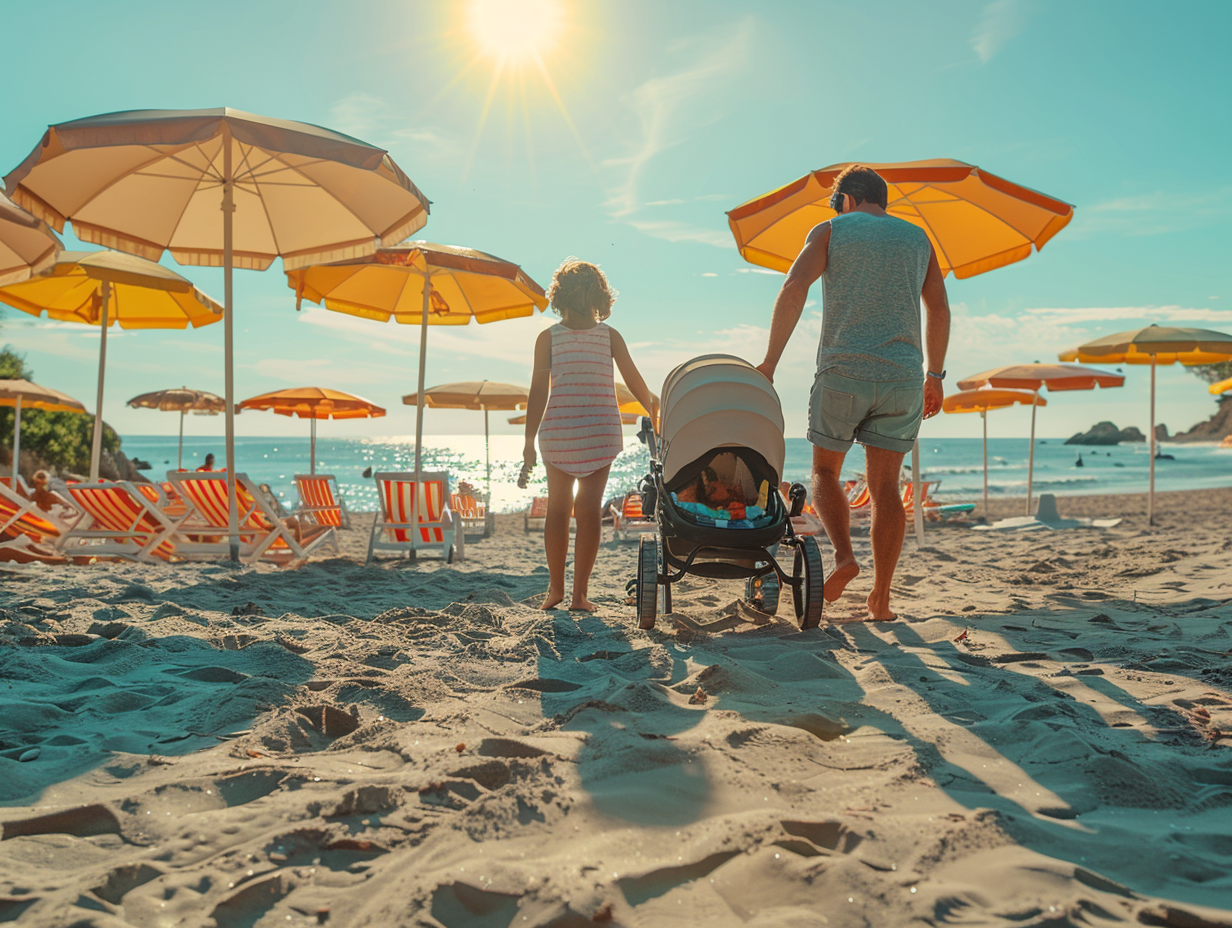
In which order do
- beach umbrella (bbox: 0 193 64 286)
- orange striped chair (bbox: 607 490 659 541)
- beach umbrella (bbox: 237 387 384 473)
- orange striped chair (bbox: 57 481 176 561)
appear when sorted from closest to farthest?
beach umbrella (bbox: 0 193 64 286), orange striped chair (bbox: 57 481 176 561), orange striped chair (bbox: 607 490 659 541), beach umbrella (bbox: 237 387 384 473)

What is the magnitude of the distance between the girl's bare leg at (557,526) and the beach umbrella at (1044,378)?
11.1m

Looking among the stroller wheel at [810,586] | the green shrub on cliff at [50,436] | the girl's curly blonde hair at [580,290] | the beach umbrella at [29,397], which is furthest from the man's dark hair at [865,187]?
the green shrub on cliff at [50,436]

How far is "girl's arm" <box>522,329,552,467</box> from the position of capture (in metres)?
3.99

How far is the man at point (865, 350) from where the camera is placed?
326 cm

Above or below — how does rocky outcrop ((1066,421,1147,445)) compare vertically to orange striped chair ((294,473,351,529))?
above

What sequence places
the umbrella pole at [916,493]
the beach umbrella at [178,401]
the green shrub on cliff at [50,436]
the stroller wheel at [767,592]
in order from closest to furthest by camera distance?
the stroller wheel at [767,592] < the umbrella pole at [916,493] < the beach umbrella at [178,401] < the green shrub on cliff at [50,436]

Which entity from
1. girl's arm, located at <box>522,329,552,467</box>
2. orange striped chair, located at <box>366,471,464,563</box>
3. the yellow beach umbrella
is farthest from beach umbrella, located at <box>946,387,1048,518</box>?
girl's arm, located at <box>522,329,552,467</box>

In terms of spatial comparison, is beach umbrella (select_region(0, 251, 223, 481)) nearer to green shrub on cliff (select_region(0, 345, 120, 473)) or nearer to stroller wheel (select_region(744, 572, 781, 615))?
stroller wheel (select_region(744, 572, 781, 615))

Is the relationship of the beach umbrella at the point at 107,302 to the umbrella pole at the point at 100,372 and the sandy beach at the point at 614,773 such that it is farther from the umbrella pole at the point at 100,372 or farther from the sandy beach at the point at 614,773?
the sandy beach at the point at 614,773

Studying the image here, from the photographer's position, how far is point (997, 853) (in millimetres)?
1317

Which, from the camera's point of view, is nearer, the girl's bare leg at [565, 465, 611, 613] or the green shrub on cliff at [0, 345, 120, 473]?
the girl's bare leg at [565, 465, 611, 613]

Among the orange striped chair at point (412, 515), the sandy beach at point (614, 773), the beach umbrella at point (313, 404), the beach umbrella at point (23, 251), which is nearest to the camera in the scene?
the sandy beach at point (614, 773)

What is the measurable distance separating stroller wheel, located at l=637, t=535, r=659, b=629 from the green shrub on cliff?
20564 mm

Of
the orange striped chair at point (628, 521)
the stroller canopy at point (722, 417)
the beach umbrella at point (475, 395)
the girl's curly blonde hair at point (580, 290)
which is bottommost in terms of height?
the orange striped chair at point (628, 521)
